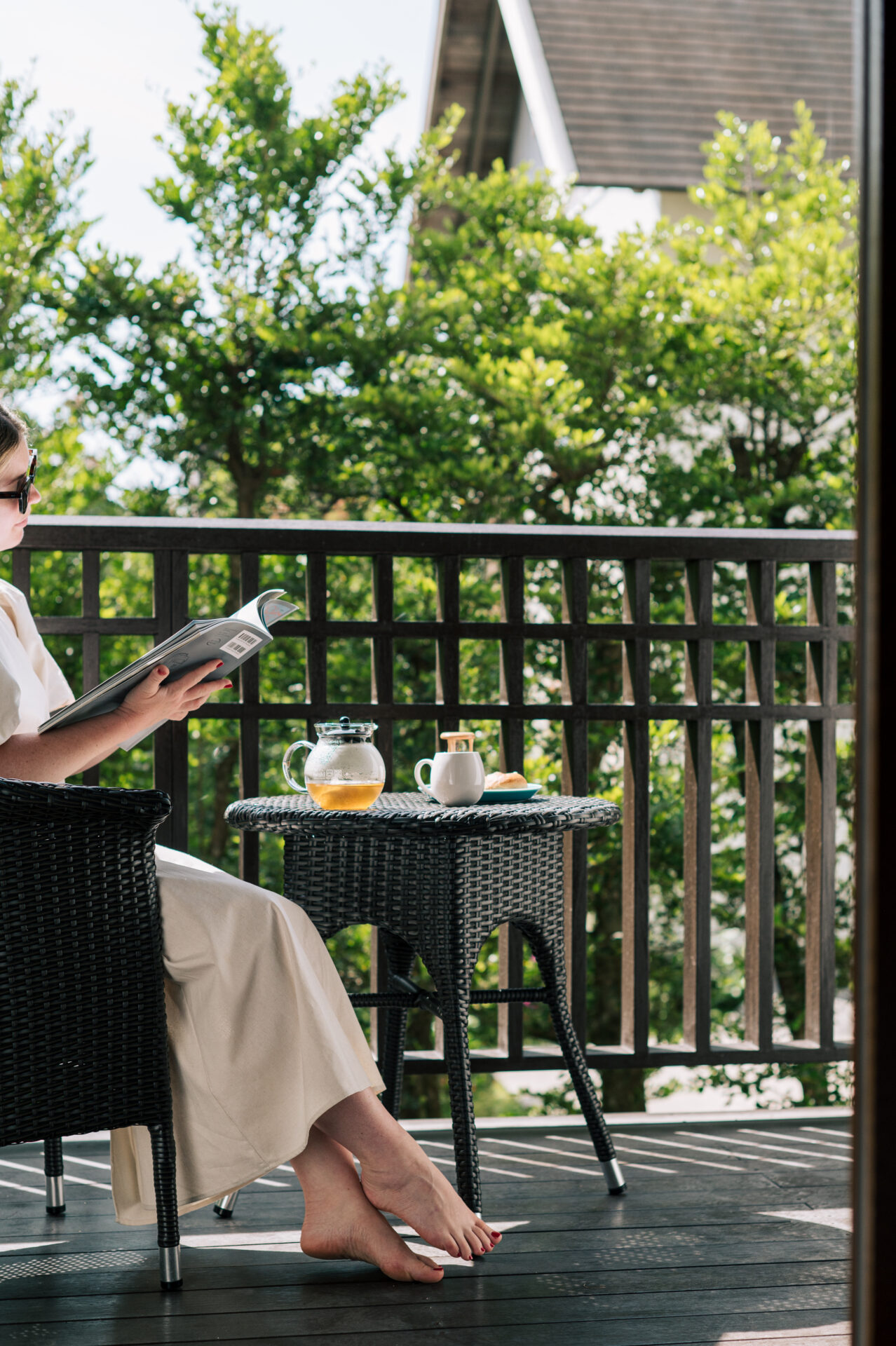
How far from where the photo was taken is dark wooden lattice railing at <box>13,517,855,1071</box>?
92.6 inches

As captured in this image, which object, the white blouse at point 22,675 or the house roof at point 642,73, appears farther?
the house roof at point 642,73

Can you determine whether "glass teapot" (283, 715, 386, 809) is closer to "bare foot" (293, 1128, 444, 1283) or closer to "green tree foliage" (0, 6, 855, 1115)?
"bare foot" (293, 1128, 444, 1283)

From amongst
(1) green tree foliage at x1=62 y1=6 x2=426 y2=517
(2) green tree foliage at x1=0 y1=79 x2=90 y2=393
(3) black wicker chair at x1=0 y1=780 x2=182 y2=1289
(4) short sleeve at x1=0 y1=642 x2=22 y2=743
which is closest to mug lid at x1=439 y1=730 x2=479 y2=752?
(3) black wicker chair at x1=0 y1=780 x2=182 y2=1289

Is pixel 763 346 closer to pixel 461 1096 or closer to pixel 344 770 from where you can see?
pixel 344 770

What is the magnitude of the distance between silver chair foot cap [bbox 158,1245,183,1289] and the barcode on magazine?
82cm

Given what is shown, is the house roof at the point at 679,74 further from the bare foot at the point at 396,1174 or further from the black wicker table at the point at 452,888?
the bare foot at the point at 396,1174

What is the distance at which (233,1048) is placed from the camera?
161 cm

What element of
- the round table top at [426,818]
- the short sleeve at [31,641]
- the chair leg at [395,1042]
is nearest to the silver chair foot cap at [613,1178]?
the chair leg at [395,1042]

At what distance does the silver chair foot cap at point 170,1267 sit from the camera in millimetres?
1593

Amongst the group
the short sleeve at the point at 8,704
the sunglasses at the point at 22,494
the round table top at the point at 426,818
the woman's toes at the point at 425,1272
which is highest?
the sunglasses at the point at 22,494

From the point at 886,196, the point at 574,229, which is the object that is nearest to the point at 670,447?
the point at 574,229

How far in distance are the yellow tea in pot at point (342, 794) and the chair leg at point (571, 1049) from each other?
15.0 inches

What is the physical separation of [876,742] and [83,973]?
1.11 meters

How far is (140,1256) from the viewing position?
1.74 metres
